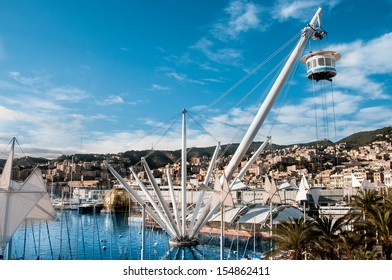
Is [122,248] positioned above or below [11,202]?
below

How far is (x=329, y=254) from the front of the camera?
9.06 m

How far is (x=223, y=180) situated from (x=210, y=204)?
375cm

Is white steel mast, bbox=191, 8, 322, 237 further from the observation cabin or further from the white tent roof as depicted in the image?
the white tent roof

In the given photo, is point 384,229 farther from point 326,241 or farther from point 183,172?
point 183,172

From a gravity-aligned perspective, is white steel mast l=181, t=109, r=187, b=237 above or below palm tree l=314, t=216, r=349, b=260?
above

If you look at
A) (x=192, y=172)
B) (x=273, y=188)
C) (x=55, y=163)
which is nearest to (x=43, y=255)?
(x=273, y=188)

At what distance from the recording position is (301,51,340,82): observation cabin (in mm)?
9641

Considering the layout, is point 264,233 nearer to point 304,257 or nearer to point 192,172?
point 304,257

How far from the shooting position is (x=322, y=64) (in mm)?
9648

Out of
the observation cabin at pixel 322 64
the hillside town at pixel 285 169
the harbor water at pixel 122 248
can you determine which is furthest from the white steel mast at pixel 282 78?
the hillside town at pixel 285 169

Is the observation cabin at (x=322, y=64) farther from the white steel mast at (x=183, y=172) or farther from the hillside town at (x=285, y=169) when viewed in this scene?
the hillside town at (x=285, y=169)

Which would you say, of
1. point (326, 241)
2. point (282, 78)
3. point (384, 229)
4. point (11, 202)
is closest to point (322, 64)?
point (282, 78)

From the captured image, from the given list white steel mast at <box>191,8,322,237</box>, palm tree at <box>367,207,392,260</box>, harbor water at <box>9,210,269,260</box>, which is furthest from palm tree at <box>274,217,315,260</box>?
harbor water at <box>9,210,269,260</box>
